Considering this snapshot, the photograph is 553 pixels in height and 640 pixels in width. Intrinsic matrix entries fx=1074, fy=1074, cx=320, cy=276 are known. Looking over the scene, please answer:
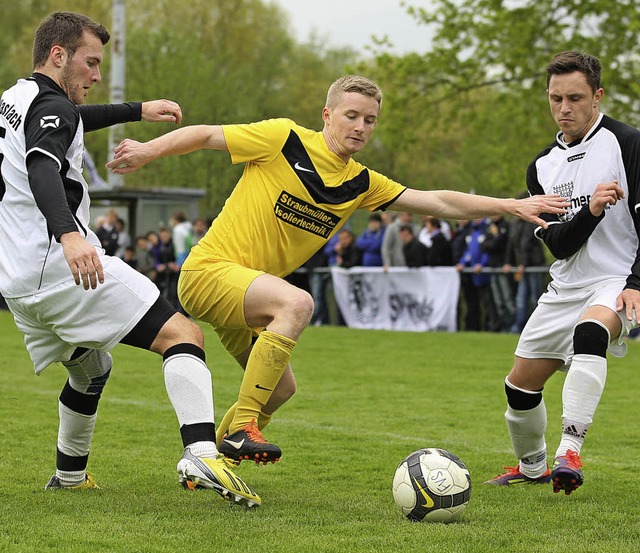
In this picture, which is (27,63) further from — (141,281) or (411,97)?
(141,281)

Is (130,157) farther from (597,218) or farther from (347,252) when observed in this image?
(347,252)

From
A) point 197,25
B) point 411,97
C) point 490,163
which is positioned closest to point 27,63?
point 197,25

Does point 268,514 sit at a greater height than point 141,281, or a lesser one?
lesser

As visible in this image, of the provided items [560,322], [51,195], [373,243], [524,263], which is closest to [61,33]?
[51,195]

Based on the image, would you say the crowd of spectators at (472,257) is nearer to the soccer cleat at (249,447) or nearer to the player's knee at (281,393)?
the player's knee at (281,393)

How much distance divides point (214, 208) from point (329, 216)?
32.8 meters

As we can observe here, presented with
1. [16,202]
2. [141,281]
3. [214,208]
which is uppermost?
[16,202]

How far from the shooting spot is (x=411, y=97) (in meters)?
24.8

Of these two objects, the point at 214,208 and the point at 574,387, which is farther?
the point at 214,208

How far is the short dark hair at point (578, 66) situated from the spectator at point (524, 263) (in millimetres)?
11567

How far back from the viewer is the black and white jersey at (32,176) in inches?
201

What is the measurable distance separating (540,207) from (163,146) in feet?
7.09

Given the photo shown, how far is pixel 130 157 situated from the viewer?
5508 mm

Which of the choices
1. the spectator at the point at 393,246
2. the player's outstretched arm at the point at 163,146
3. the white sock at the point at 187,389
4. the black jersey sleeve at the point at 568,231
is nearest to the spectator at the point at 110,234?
the spectator at the point at 393,246
